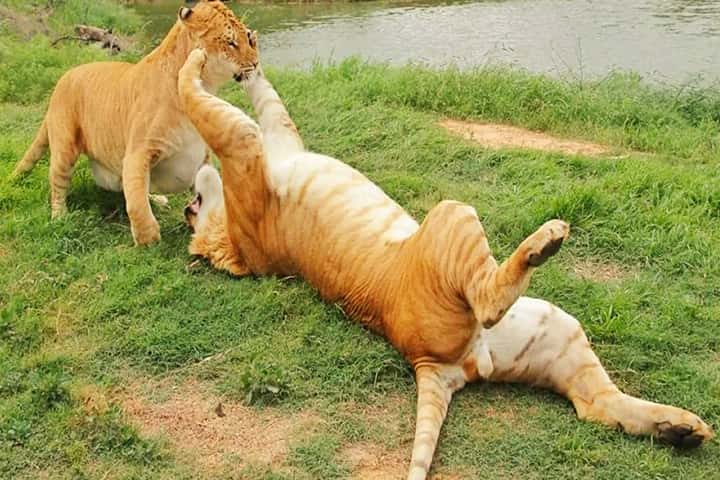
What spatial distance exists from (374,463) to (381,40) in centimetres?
1195

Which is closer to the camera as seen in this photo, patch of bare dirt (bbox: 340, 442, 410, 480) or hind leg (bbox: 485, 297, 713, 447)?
patch of bare dirt (bbox: 340, 442, 410, 480)

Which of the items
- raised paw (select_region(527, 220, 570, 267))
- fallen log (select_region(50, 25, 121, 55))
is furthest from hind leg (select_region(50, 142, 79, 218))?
fallen log (select_region(50, 25, 121, 55))

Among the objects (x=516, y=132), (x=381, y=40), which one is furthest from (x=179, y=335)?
(x=381, y=40)

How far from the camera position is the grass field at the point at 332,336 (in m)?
3.25

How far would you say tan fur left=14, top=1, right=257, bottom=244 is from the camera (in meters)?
4.89

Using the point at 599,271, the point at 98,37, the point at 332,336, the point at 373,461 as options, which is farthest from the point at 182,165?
the point at 98,37

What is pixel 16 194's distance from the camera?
572cm

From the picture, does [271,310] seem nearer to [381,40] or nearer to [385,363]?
[385,363]

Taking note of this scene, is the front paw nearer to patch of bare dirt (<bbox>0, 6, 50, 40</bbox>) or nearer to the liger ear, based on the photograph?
the liger ear

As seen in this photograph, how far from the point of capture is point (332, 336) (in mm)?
3961

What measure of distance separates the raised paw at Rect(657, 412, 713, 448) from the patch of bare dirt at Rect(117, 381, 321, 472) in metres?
1.26

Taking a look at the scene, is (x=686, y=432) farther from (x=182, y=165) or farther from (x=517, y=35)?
(x=517, y=35)

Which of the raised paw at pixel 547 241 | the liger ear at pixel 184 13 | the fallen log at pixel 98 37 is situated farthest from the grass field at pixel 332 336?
the fallen log at pixel 98 37

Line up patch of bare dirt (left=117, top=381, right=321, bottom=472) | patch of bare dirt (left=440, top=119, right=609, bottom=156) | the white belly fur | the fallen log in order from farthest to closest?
the fallen log < patch of bare dirt (left=440, top=119, right=609, bottom=156) < the white belly fur < patch of bare dirt (left=117, top=381, right=321, bottom=472)
